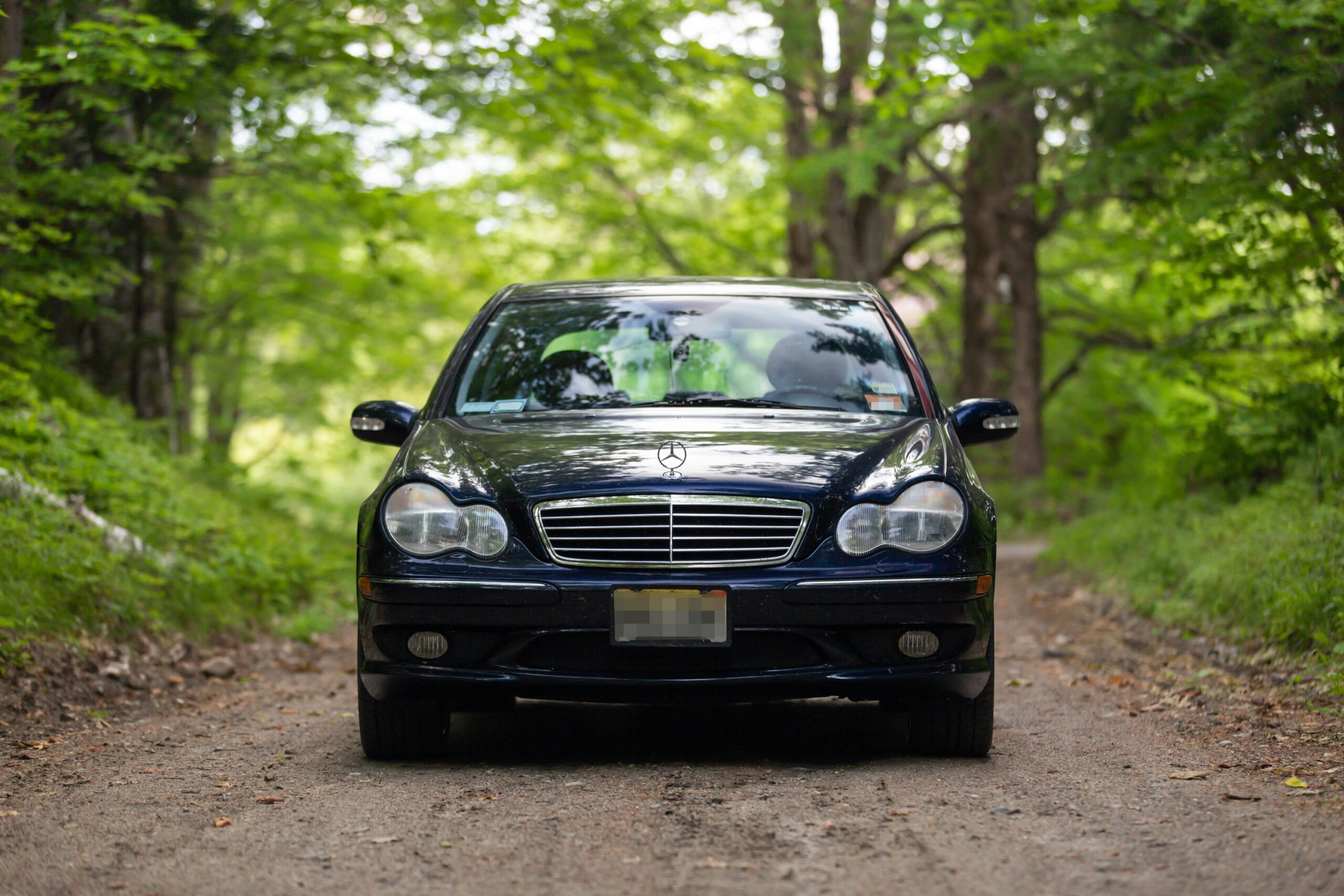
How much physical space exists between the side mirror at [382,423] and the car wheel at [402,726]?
1.15 meters

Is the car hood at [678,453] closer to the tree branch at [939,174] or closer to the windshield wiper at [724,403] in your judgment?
the windshield wiper at [724,403]

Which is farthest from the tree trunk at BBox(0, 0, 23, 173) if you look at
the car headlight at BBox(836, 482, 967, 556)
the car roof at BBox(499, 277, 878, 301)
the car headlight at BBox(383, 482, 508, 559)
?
the car headlight at BBox(836, 482, 967, 556)

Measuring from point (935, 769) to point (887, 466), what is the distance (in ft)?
3.37

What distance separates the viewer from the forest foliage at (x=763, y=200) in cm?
841

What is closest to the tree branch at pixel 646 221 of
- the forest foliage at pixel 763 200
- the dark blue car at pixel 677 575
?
the forest foliage at pixel 763 200

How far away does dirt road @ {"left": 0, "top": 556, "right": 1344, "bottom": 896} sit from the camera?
11.0 ft

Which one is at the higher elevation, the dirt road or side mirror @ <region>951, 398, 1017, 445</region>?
side mirror @ <region>951, 398, 1017, 445</region>

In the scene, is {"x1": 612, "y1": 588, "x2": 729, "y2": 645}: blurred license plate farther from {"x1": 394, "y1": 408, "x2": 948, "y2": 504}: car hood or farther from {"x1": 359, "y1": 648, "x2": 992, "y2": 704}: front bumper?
{"x1": 394, "y1": 408, "x2": 948, "y2": 504}: car hood

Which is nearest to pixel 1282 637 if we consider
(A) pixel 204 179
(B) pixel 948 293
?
(A) pixel 204 179

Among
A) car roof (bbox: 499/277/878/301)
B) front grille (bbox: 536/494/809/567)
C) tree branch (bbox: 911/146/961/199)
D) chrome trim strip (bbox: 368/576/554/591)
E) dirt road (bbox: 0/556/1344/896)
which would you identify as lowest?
dirt road (bbox: 0/556/1344/896)

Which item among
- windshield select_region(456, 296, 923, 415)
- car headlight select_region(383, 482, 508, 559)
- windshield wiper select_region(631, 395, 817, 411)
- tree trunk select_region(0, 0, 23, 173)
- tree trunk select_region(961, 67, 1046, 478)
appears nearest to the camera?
car headlight select_region(383, 482, 508, 559)

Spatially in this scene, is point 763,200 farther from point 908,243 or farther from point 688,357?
point 688,357

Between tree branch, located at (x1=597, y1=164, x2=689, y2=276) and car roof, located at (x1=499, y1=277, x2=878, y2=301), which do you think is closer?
car roof, located at (x1=499, y1=277, x2=878, y2=301)

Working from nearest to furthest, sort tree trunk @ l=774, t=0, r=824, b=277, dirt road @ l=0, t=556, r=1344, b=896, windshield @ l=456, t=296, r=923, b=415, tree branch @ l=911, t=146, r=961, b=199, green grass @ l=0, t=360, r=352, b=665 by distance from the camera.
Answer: dirt road @ l=0, t=556, r=1344, b=896
windshield @ l=456, t=296, r=923, b=415
green grass @ l=0, t=360, r=352, b=665
tree branch @ l=911, t=146, r=961, b=199
tree trunk @ l=774, t=0, r=824, b=277
